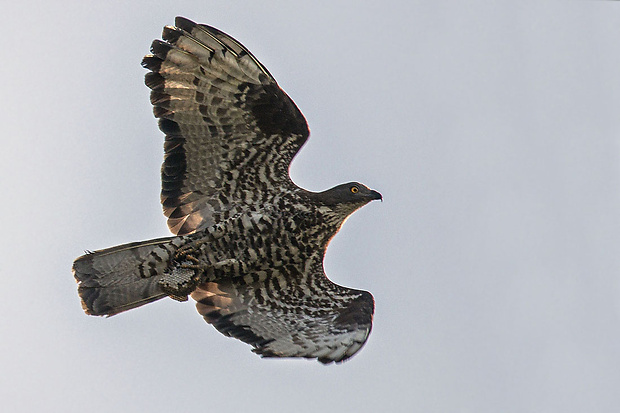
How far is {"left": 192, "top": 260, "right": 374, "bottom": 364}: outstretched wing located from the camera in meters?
16.2

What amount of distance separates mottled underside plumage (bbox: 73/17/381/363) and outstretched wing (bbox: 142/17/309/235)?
0.05 feet

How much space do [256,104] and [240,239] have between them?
1928 mm

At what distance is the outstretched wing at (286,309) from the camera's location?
53.0 ft

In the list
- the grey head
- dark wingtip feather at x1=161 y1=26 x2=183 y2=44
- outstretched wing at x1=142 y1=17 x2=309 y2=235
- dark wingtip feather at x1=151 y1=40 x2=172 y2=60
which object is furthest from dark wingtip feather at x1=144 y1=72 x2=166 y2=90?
the grey head

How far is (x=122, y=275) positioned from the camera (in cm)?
1612

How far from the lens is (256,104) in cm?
1648

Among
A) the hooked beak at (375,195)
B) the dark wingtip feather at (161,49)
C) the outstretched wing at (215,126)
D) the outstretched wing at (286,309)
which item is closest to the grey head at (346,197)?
the hooked beak at (375,195)

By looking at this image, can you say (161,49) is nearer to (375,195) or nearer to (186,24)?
(186,24)

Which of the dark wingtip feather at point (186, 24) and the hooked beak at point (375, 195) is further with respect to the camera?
the hooked beak at point (375, 195)

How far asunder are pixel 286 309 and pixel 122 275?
2.41 m

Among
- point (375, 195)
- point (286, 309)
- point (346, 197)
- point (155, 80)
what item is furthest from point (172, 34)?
point (286, 309)

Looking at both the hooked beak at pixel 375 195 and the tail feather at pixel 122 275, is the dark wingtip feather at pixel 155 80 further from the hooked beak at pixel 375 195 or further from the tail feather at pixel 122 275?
the hooked beak at pixel 375 195

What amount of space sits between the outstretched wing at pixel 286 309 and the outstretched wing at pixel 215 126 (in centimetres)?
109

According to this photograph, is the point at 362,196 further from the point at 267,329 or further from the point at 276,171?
the point at 267,329
